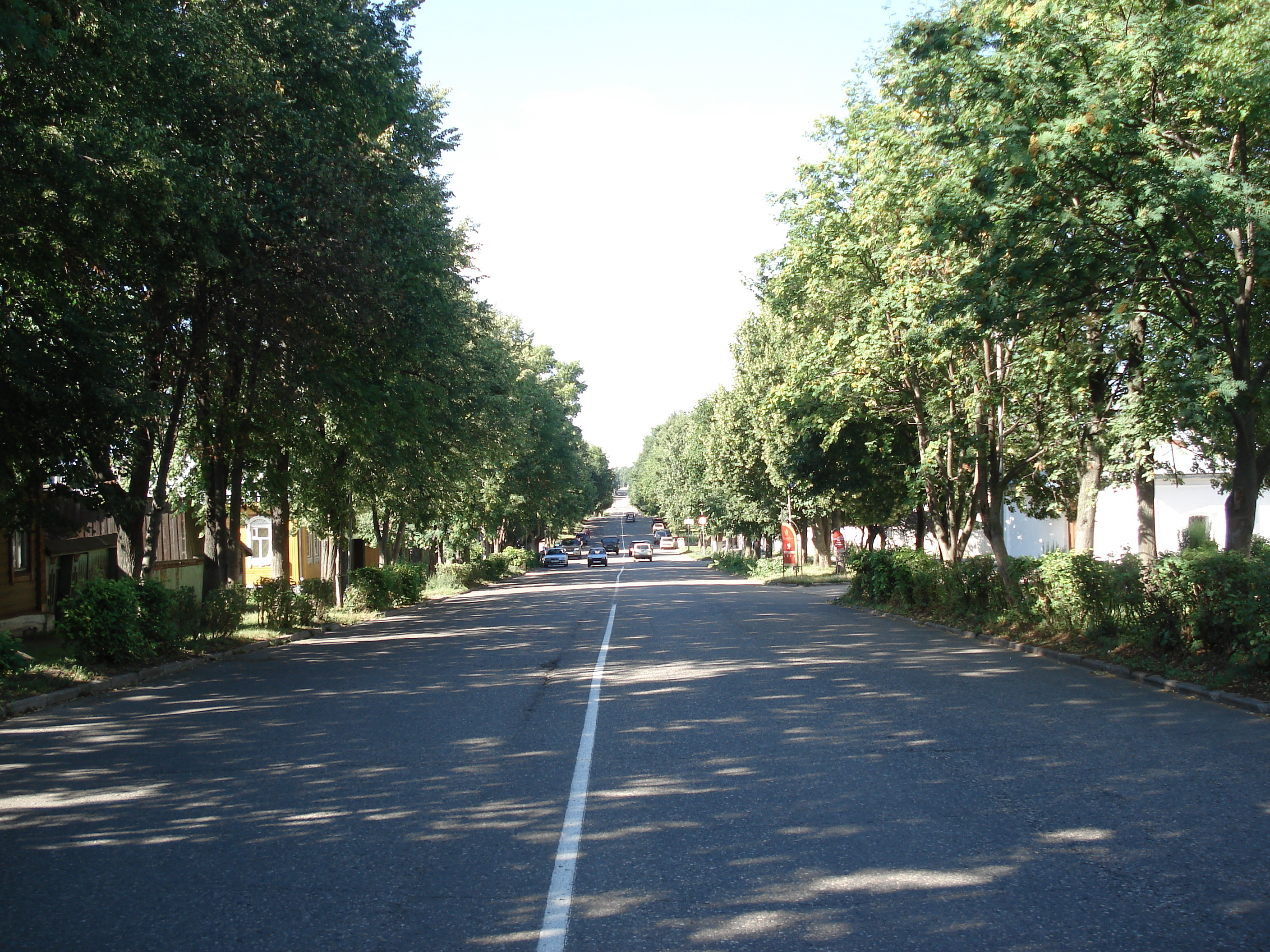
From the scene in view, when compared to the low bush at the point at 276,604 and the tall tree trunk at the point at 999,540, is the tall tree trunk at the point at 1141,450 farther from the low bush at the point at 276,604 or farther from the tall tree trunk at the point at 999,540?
the low bush at the point at 276,604

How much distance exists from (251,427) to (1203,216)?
16.2m

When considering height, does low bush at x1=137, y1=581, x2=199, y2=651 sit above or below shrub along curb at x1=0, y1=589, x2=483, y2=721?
above

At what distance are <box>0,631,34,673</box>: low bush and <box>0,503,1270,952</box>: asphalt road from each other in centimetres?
89

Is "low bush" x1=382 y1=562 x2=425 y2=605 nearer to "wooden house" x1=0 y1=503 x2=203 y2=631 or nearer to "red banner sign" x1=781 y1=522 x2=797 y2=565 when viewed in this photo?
"wooden house" x1=0 y1=503 x2=203 y2=631

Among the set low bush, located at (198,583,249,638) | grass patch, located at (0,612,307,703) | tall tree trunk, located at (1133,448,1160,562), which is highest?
tall tree trunk, located at (1133,448,1160,562)

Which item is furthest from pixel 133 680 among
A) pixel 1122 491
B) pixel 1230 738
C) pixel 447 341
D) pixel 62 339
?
pixel 1122 491

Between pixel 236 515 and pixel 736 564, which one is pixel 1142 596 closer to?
pixel 236 515

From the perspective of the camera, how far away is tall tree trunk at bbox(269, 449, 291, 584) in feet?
71.8

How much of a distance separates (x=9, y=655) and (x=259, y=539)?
3555 centimetres

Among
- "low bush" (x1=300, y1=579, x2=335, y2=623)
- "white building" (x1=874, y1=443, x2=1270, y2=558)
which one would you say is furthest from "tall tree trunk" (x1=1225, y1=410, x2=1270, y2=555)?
"white building" (x1=874, y1=443, x2=1270, y2=558)

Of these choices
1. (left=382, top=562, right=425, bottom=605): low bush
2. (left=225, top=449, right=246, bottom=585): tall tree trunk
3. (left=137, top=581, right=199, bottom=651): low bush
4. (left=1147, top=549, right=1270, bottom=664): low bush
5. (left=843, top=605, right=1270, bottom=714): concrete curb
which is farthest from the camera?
(left=382, top=562, right=425, bottom=605): low bush

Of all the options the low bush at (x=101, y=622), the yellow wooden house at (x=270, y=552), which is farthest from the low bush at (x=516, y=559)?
the low bush at (x=101, y=622)

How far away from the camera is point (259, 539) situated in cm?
4572

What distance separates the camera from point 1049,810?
6.29 m
